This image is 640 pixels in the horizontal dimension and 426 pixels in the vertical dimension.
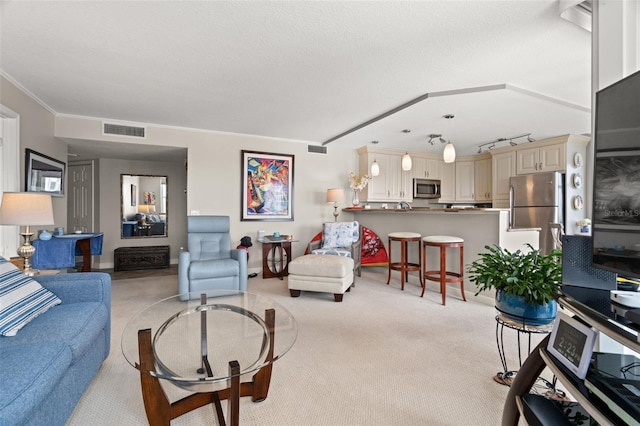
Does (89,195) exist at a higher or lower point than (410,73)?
lower

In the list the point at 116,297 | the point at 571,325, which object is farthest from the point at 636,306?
the point at 116,297

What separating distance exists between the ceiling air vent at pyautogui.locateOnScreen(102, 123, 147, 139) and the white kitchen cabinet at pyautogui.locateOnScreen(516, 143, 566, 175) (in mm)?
6189

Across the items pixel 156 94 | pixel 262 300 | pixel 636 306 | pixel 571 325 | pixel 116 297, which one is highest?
pixel 156 94

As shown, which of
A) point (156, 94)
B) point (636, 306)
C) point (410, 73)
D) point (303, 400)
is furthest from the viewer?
point (156, 94)

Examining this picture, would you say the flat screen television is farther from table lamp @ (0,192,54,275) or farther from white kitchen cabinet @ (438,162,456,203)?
white kitchen cabinet @ (438,162,456,203)

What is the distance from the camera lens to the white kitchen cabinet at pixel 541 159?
458cm

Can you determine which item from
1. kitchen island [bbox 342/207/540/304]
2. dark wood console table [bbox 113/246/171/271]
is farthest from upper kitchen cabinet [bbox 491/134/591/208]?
dark wood console table [bbox 113/246/171/271]

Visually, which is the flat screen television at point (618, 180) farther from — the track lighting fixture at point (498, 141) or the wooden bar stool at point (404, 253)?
the track lighting fixture at point (498, 141)

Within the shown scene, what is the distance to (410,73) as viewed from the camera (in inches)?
104

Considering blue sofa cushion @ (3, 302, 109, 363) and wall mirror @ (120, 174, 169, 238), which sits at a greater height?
wall mirror @ (120, 174, 169, 238)

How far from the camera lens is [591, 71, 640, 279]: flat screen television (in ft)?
3.18

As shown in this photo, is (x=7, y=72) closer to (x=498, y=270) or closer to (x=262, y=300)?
(x=262, y=300)

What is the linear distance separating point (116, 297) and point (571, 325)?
4200 mm

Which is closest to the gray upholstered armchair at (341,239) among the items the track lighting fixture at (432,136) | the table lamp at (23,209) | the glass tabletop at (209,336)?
the track lighting fixture at (432,136)
